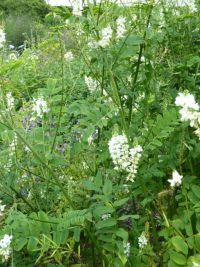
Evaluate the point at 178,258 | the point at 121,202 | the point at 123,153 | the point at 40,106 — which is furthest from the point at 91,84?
the point at 178,258

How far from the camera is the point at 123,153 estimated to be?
5.81ft

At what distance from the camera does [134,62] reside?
229 cm

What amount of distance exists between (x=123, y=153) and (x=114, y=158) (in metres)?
0.04

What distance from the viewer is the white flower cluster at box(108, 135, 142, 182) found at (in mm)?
1743

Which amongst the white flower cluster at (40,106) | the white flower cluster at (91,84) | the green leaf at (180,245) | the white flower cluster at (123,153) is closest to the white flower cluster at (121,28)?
the white flower cluster at (91,84)

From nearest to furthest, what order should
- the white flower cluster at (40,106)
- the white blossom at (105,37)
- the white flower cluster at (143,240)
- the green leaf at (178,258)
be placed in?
the green leaf at (178,258)
the white flower cluster at (143,240)
the white blossom at (105,37)
the white flower cluster at (40,106)

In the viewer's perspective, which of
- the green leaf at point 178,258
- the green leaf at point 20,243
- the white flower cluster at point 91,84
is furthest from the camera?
the white flower cluster at point 91,84

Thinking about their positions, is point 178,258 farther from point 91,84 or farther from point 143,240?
point 91,84

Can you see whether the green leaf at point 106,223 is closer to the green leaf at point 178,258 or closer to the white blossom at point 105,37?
the green leaf at point 178,258

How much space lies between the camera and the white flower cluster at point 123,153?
1743 millimetres

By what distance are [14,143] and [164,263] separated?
2.68 ft

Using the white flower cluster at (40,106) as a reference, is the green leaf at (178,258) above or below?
below

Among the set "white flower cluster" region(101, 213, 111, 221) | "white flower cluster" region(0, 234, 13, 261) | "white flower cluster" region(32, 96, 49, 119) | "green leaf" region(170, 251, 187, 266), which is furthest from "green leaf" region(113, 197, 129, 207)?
"white flower cluster" region(32, 96, 49, 119)

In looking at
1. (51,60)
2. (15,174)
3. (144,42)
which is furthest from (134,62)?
(51,60)
